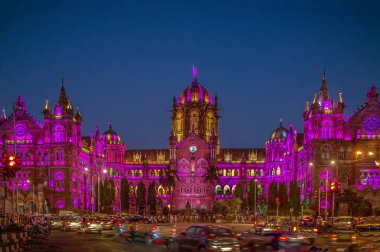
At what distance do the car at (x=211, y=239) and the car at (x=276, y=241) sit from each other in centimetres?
144

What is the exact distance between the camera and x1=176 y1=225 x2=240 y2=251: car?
3473 centimetres

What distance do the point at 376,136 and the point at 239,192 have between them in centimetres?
4178

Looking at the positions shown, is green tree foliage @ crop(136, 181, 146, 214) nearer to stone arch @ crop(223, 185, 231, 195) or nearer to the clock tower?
the clock tower

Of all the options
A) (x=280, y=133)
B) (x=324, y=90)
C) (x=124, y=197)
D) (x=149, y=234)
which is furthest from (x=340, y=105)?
(x=149, y=234)

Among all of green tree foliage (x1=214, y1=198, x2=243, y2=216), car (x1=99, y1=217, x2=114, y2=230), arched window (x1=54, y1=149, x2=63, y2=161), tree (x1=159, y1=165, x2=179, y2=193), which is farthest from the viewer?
tree (x1=159, y1=165, x2=179, y2=193)

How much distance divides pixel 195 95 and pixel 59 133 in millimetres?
51820

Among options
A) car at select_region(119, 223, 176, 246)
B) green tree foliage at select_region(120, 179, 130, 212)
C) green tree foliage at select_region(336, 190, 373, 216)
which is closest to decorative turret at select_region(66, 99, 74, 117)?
green tree foliage at select_region(120, 179, 130, 212)

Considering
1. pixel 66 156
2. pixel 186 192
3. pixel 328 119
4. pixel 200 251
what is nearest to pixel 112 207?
pixel 66 156

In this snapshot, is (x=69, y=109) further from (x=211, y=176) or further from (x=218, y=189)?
(x=218, y=189)

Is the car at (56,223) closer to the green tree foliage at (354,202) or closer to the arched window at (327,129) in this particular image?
the green tree foliage at (354,202)

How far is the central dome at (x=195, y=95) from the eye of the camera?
16538 cm

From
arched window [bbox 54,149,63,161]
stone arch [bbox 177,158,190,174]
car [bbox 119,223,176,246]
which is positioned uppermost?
arched window [bbox 54,149,63,161]

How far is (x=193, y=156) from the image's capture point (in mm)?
153000

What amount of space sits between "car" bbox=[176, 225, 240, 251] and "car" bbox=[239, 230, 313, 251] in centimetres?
144
